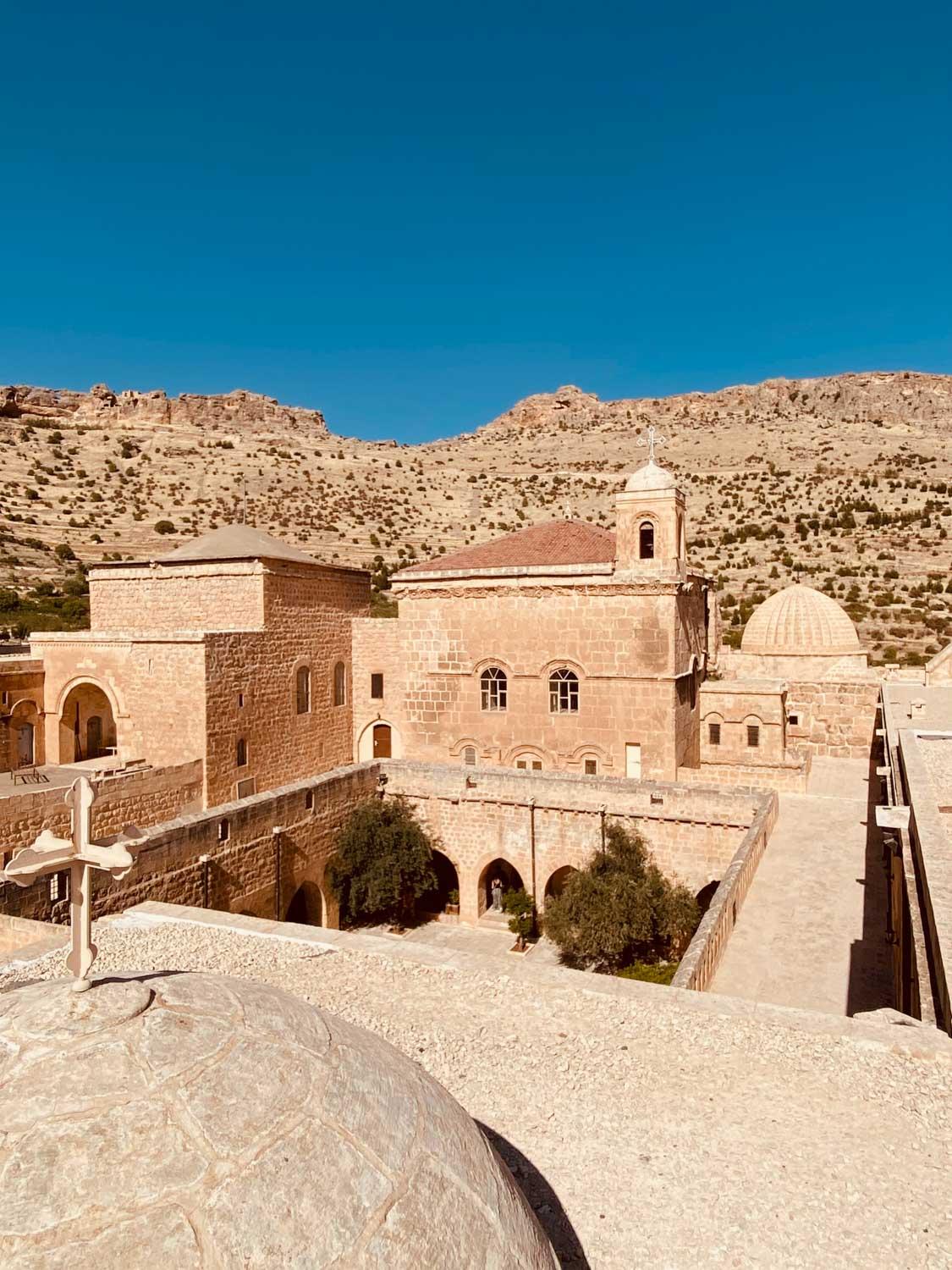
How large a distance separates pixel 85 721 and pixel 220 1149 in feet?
63.5

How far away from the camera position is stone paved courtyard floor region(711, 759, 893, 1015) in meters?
8.22

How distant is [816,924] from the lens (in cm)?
966

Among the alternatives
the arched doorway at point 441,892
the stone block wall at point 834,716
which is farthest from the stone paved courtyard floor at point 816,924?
the stone block wall at point 834,716

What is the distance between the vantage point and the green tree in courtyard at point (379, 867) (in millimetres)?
14000

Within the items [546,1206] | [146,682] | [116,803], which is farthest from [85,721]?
[546,1206]

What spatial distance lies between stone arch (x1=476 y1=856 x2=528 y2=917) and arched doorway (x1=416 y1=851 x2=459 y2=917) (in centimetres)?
51

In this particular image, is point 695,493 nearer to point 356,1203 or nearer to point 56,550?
point 56,550

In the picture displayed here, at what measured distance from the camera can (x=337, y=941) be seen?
709 centimetres

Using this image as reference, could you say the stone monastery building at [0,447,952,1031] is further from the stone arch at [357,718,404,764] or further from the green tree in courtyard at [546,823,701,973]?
the green tree in courtyard at [546,823,701,973]

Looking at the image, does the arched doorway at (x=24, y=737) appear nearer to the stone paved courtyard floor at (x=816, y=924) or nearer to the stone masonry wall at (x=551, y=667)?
the stone masonry wall at (x=551, y=667)

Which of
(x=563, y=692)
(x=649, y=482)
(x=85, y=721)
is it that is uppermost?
(x=649, y=482)

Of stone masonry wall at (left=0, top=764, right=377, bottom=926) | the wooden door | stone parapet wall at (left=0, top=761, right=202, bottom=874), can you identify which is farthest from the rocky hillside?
stone masonry wall at (left=0, top=764, right=377, bottom=926)

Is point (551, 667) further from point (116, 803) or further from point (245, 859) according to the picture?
point (116, 803)

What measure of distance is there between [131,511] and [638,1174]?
46.8 meters
